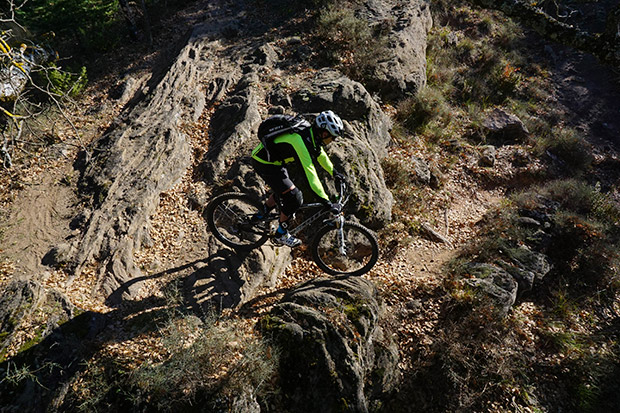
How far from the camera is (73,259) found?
6.58 metres

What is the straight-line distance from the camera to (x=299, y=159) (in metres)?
5.32

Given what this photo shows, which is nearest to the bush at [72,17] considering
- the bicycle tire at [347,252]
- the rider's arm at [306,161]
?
the rider's arm at [306,161]

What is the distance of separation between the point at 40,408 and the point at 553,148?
17023 mm

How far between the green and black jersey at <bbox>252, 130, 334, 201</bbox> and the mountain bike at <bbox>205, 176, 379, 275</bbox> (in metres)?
1.01

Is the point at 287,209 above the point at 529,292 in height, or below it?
above

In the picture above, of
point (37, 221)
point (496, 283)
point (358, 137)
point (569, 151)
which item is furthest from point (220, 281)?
point (569, 151)

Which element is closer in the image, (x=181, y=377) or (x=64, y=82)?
(x=181, y=377)

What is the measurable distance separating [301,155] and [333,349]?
332 centimetres

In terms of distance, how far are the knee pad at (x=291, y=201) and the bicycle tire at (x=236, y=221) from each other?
0.87 m

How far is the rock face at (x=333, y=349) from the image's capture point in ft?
15.9

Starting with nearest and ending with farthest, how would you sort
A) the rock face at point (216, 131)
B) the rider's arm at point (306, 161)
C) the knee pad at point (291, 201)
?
1. the rider's arm at point (306, 161)
2. the knee pad at point (291, 201)
3. the rock face at point (216, 131)

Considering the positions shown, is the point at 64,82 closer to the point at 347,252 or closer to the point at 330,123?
the point at 330,123

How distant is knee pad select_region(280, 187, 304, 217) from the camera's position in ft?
18.9

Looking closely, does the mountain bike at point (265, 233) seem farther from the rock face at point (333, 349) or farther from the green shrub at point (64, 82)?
the green shrub at point (64, 82)
